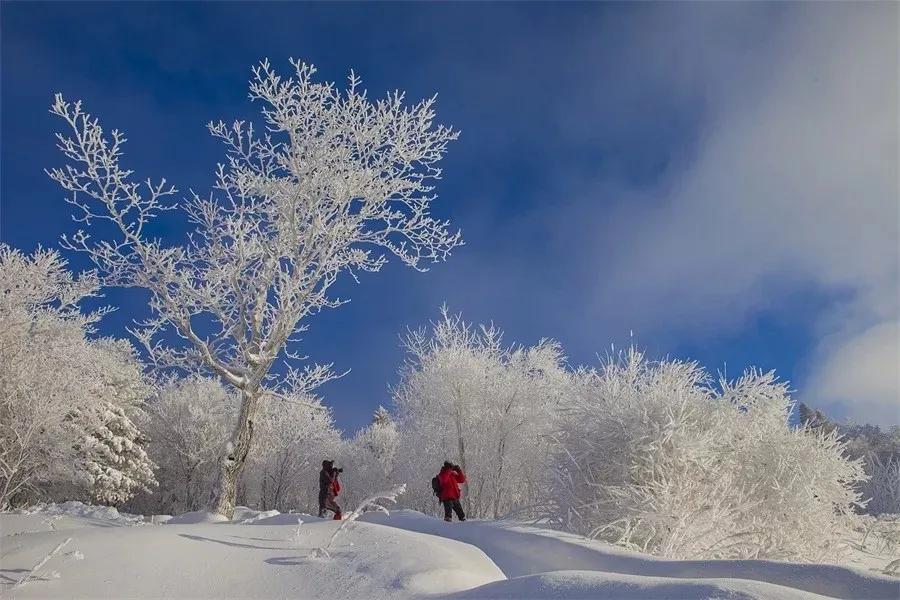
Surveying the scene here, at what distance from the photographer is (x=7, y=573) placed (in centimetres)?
572

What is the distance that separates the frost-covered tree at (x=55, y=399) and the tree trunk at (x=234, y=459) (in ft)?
16.4

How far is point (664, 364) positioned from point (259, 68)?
37.0ft

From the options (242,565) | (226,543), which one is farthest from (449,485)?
(242,565)

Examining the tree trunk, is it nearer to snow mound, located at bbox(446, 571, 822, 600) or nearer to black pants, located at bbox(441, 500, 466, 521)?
black pants, located at bbox(441, 500, 466, 521)

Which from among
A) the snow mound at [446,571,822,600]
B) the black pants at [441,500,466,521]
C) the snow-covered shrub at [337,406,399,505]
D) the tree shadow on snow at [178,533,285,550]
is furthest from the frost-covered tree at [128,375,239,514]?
the snow mound at [446,571,822,600]

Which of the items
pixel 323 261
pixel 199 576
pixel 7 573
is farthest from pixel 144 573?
pixel 323 261

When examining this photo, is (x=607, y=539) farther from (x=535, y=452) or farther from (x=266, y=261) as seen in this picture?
(x=535, y=452)

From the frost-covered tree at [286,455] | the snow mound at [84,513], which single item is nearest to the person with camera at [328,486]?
the snow mound at [84,513]

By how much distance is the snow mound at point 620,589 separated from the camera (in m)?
3.76

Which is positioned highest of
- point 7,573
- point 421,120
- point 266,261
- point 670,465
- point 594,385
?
point 421,120

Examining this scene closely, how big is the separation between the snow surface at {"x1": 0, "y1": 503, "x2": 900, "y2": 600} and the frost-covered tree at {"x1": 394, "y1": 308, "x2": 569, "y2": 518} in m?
24.5

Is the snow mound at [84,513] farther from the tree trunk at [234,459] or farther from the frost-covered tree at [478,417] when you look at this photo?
the frost-covered tree at [478,417]

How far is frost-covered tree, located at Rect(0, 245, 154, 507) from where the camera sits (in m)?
19.9

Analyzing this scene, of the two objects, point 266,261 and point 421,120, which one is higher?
point 421,120
